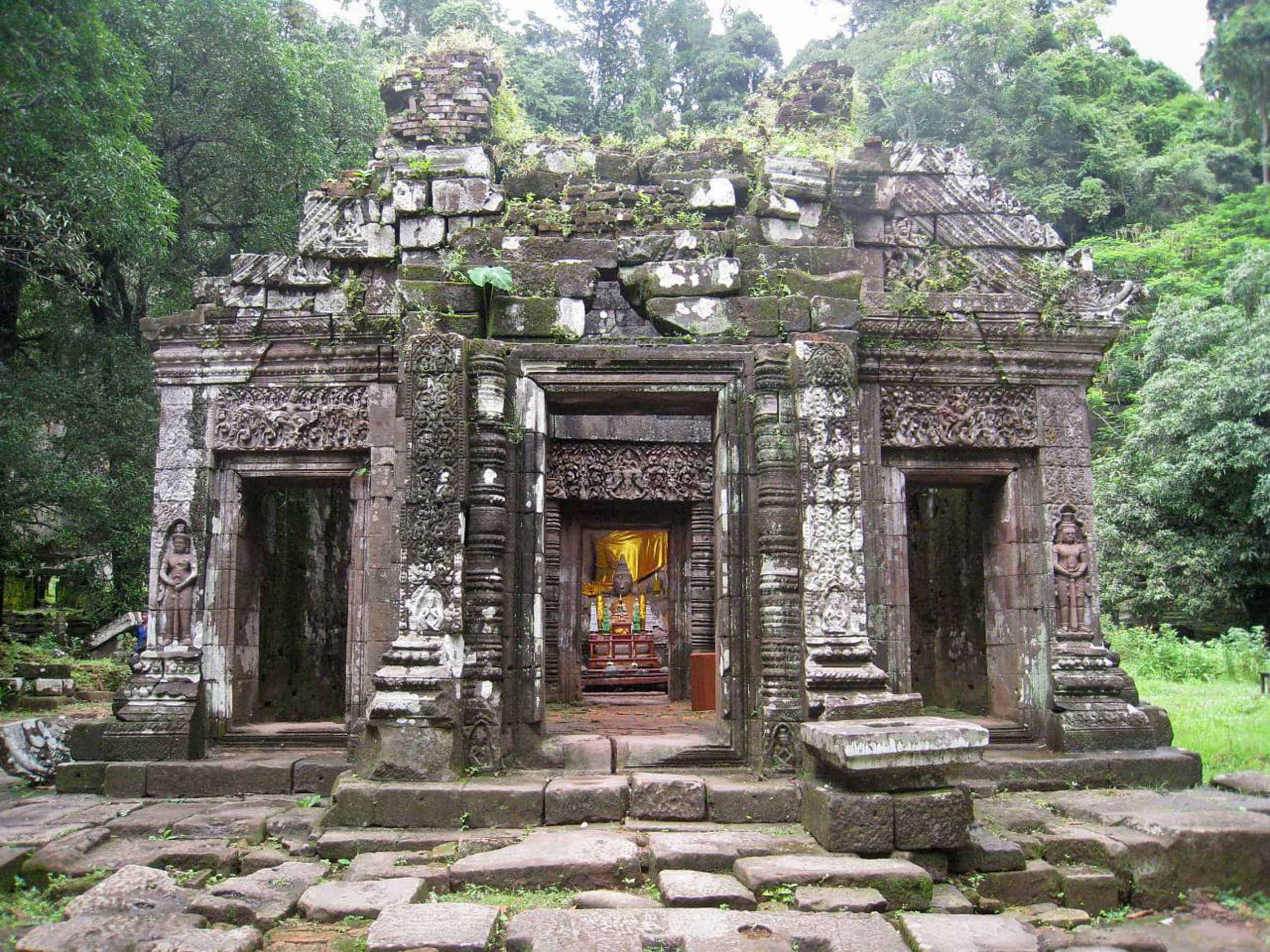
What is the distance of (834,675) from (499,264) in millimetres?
3819

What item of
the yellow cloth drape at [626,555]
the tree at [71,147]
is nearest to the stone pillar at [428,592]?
the tree at [71,147]

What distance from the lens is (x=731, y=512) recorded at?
6.99 m

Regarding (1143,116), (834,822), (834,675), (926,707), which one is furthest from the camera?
(1143,116)

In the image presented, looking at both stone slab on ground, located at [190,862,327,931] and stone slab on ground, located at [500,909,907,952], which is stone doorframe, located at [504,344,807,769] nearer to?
stone slab on ground, located at [190,862,327,931]

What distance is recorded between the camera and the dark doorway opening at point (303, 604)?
10.5 m

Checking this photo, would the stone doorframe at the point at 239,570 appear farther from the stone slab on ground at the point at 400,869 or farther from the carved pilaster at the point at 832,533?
the carved pilaster at the point at 832,533

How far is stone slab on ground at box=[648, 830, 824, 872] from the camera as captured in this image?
522cm

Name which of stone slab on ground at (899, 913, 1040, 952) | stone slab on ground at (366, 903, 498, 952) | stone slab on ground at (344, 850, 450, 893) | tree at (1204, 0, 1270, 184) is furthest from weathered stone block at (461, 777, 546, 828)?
tree at (1204, 0, 1270, 184)

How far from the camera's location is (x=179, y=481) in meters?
8.77

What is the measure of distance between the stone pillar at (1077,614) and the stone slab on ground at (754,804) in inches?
113

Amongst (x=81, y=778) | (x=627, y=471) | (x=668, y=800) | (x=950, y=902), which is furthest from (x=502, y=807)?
(x=627, y=471)

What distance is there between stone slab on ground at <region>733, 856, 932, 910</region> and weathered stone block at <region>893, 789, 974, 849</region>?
171mm

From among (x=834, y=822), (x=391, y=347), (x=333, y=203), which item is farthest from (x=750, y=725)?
(x=333, y=203)

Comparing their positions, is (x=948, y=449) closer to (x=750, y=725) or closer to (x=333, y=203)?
(x=750, y=725)
